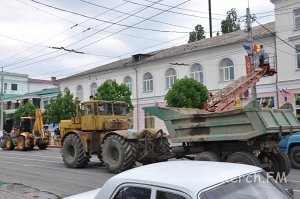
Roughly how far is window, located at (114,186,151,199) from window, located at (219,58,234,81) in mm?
33700

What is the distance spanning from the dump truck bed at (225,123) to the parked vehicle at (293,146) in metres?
2.50

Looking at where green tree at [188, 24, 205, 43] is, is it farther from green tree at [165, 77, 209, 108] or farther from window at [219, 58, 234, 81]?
green tree at [165, 77, 209, 108]

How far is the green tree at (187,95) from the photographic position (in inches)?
1320

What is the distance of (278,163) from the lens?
37.8 feet

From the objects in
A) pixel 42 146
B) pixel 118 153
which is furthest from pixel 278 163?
pixel 42 146

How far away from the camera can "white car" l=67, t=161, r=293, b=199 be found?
3.48 meters

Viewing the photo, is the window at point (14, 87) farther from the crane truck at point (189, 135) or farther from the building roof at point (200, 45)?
the crane truck at point (189, 135)

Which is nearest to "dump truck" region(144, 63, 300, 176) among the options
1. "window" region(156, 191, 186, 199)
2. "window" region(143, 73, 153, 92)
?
"window" region(156, 191, 186, 199)

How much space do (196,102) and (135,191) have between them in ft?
99.5

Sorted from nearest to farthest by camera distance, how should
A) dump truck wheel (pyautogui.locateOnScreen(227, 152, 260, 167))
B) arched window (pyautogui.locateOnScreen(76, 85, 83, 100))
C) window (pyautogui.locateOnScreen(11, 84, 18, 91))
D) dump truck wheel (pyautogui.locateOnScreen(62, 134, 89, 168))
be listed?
dump truck wheel (pyautogui.locateOnScreen(227, 152, 260, 167)) → dump truck wheel (pyautogui.locateOnScreen(62, 134, 89, 168)) → arched window (pyautogui.locateOnScreen(76, 85, 83, 100)) → window (pyautogui.locateOnScreen(11, 84, 18, 91))

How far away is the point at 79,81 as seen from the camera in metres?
53.4

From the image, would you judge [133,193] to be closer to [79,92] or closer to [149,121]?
[149,121]

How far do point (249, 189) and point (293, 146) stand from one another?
1151 centimetres

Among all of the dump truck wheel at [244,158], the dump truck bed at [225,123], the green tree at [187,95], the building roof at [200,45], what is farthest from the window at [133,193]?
the building roof at [200,45]
